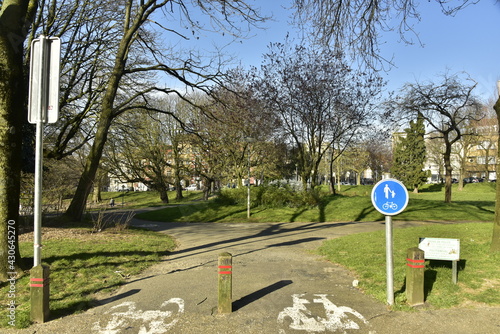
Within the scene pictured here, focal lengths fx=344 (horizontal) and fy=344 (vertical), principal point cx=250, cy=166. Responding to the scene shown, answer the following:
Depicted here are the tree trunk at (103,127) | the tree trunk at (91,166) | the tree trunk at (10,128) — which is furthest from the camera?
the tree trunk at (91,166)

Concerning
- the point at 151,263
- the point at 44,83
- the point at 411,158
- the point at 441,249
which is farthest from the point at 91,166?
the point at 411,158

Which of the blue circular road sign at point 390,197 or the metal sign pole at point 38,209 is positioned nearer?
the metal sign pole at point 38,209

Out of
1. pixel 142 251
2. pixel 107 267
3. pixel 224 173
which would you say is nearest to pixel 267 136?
pixel 224 173

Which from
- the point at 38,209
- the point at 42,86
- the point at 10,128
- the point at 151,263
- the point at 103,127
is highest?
the point at 103,127

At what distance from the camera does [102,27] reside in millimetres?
15609

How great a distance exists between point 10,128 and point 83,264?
10.4 ft

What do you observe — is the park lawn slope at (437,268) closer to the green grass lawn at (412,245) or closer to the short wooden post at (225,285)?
the green grass lawn at (412,245)

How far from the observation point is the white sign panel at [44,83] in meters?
4.86

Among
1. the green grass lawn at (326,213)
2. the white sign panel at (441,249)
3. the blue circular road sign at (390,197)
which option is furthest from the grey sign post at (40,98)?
the green grass lawn at (326,213)

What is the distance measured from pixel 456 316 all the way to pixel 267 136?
73.9ft

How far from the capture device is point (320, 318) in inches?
183

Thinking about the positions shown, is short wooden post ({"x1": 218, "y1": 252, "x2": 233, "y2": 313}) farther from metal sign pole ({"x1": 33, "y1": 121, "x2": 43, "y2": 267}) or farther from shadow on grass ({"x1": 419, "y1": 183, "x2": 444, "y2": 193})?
shadow on grass ({"x1": 419, "y1": 183, "x2": 444, "y2": 193})

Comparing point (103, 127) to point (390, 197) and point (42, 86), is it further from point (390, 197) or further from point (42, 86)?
point (390, 197)

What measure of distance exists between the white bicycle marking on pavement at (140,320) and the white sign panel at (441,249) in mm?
4186
